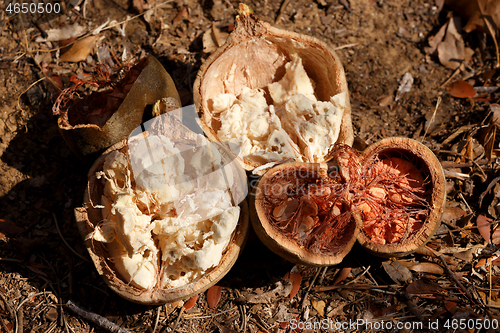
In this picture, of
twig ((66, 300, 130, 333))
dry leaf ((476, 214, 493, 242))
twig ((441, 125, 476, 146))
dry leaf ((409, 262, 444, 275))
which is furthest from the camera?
twig ((441, 125, 476, 146))

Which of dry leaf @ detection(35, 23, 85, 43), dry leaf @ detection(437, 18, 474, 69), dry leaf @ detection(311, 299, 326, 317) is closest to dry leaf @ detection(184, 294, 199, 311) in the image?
dry leaf @ detection(311, 299, 326, 317)

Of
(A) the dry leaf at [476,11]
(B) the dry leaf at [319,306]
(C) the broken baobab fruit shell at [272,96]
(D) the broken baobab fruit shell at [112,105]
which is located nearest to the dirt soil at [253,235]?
(B) the dry leaf at [319,306]

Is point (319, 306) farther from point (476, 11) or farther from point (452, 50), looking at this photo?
point (476, 11)

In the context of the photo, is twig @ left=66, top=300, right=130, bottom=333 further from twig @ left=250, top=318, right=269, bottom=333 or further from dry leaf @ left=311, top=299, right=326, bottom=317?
dry leaf @ left=311, top=299, right=326, bottom=317

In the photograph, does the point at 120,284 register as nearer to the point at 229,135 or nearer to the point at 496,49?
the point at 229,135

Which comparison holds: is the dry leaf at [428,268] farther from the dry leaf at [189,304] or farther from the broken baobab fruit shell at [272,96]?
the dry leaf at [189,304]
